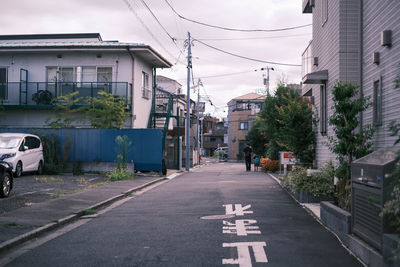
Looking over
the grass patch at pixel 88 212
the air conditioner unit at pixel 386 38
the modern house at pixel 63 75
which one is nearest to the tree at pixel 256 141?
the modern house at pixel 63 75

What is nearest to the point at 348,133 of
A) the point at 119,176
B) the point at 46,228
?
the point at 46,228

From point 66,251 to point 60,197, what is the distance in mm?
6096

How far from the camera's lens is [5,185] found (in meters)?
11.9

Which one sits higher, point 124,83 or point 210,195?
point 124,83

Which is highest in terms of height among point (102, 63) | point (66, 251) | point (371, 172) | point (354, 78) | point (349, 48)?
point (102, 63)

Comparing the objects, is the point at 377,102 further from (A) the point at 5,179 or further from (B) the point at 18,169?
(B) the point at 18,169

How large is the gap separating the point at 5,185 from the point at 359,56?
31.7 feet

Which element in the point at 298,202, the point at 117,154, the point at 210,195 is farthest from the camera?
the point at 117,154

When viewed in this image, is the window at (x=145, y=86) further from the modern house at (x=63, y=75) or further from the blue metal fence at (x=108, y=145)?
the blue metal fence at (x=108, y=145)

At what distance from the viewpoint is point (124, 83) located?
2505 centimetres

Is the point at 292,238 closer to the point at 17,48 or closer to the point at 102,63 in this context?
the point at 102,63

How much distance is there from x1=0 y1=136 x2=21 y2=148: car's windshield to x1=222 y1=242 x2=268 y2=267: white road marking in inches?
534

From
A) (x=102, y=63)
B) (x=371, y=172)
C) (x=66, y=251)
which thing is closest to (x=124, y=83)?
(x=102, y=63)

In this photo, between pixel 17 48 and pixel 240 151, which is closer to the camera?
pixel 17 48
